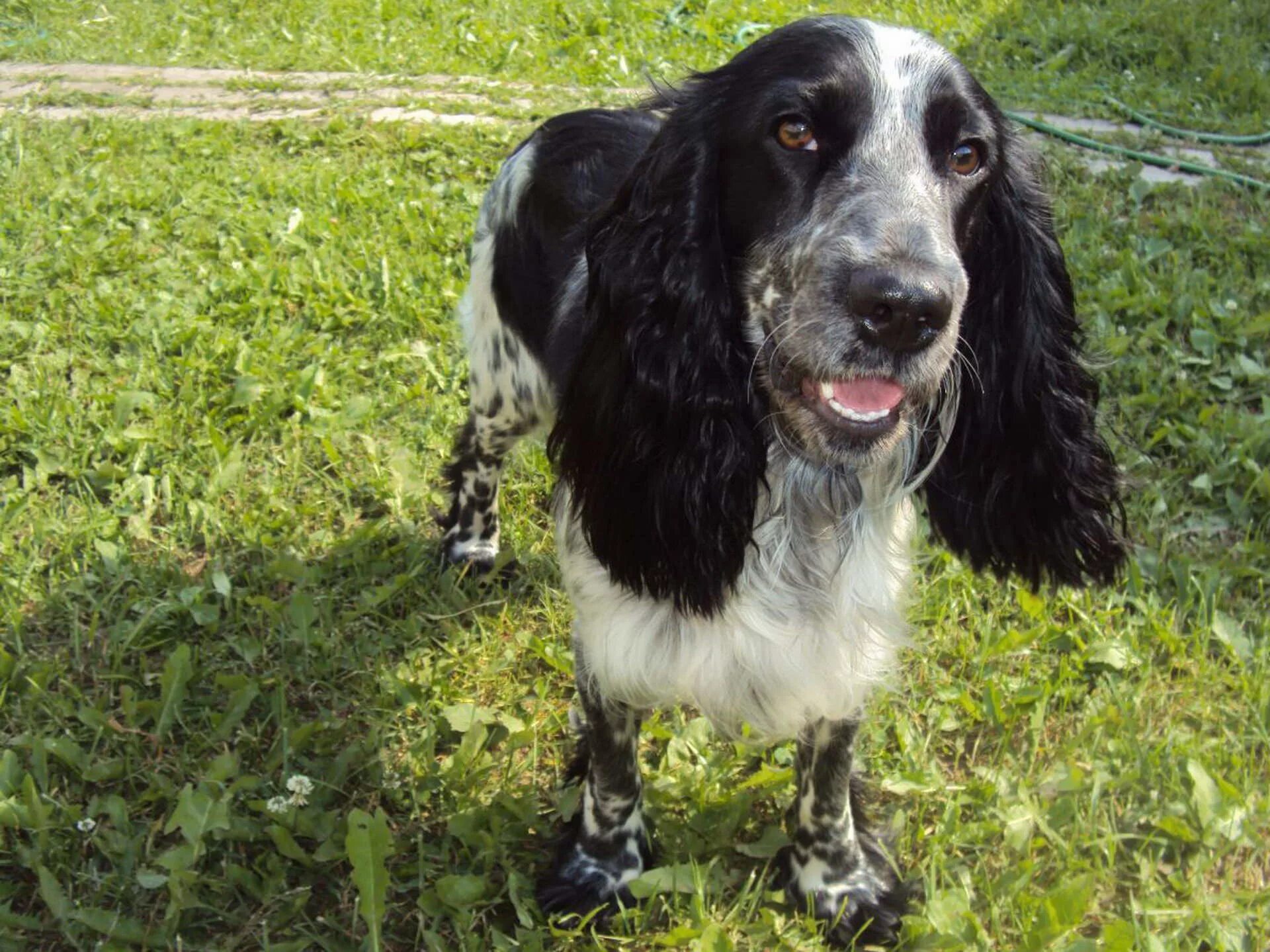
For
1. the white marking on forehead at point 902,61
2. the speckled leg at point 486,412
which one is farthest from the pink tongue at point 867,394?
the speckled leg at point 486,412

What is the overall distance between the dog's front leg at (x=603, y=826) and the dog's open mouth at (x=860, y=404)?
886 mm

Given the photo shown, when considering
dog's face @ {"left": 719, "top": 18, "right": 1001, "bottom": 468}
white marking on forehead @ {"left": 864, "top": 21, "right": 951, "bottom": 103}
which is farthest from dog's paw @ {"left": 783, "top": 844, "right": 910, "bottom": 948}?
white marking on forehead @ {"left": 864, "top": 21, "right": 951, "bottom": 103}

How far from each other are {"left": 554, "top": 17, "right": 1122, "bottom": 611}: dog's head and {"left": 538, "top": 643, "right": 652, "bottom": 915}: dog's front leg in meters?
0.41

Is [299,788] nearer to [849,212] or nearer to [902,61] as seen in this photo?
[849,212]

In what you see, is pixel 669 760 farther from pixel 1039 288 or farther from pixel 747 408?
pixel 1039 288

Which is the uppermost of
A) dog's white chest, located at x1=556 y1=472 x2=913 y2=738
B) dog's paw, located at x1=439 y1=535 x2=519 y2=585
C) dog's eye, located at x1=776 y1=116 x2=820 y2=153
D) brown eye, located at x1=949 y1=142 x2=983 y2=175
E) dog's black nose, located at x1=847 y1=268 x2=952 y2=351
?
dog's eye, located at x1=776 y1=116 x2=820 y2=153

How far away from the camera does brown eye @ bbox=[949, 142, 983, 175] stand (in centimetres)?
210

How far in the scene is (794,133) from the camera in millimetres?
2021

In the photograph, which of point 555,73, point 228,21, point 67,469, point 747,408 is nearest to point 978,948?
point 747,408

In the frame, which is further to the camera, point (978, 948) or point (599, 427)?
point (978, 948)

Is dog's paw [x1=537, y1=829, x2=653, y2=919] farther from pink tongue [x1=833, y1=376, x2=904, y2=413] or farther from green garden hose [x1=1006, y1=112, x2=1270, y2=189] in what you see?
green garden hose [x1=1006, y1=112, x2=1270, y2=189]

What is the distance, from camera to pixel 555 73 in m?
6.89

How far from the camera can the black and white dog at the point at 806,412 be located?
1983 mm

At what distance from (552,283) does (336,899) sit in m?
1.54
